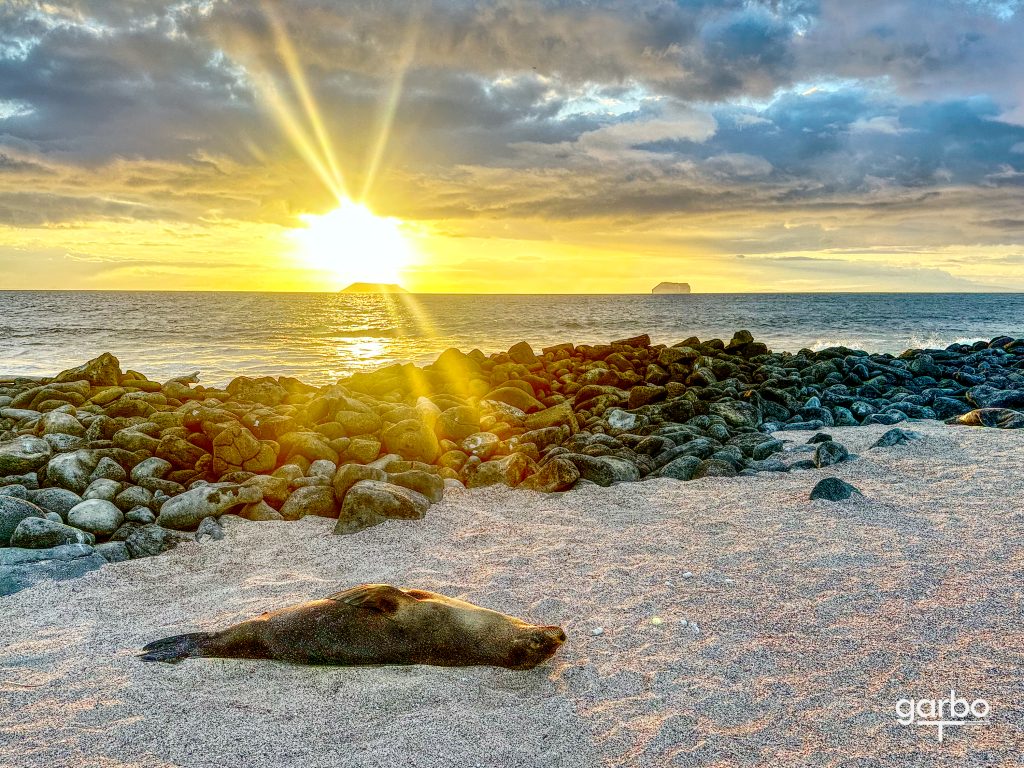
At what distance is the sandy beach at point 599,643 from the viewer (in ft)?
10.4

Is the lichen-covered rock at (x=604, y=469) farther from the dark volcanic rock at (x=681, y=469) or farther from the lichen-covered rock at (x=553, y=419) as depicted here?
the lichen-covered rock at (x=553, y=419)

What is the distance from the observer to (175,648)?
4129 mm

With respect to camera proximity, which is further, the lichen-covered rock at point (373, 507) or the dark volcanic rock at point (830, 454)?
the dark volcanic rock at point (830, 454)

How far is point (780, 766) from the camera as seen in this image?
2957 mm

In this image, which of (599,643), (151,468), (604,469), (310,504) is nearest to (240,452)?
(151,468)

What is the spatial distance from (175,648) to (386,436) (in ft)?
15.8

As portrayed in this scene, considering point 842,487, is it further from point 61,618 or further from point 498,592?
point 61,618

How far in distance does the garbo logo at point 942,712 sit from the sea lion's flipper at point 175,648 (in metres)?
3.93

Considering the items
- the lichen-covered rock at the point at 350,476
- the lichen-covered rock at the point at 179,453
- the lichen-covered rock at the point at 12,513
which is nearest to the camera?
the lichen-covered rock at the point at 12,513

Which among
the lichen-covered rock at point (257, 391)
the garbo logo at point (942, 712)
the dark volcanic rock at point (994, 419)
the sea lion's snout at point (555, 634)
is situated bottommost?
the garbo logo at point (942, 712)

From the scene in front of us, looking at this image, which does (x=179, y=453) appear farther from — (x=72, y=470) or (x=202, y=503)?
(x=202, y=503)

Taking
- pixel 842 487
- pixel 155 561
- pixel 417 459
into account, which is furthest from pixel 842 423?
→ pixel 155 561

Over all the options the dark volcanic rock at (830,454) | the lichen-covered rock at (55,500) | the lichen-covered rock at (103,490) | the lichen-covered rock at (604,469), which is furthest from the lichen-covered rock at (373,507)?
the dark volcanic rock at (830,454)

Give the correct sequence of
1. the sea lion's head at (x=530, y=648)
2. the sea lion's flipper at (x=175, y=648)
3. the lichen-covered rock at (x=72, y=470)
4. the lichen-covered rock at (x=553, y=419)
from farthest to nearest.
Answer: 1. the lichen-covered rock at (x=553, y=419)
2. the lichen-covered rock at (x=72, y=470)
3. the sea lion's flipper at (x=175, y=648)
4. the sea lion's head at (x=530, y=648)
